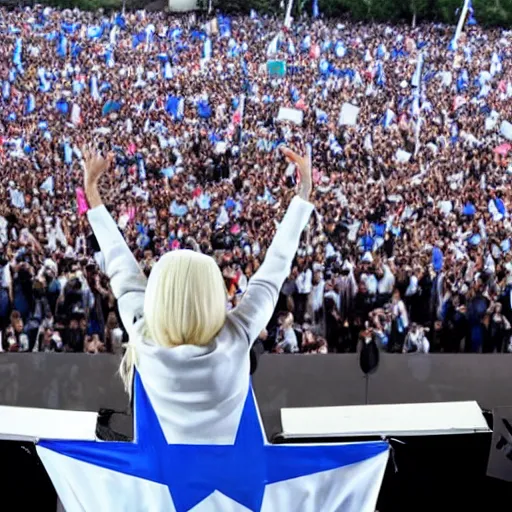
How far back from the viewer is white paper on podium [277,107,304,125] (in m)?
4.51

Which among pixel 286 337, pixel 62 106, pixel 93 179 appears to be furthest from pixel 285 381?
pixel 93 179

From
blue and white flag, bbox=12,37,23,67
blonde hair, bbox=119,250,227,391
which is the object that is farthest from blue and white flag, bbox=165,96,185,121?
blonde hair, bbox=119,250,227,391

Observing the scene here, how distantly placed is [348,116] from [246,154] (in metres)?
0.58

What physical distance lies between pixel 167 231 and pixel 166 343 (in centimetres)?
277

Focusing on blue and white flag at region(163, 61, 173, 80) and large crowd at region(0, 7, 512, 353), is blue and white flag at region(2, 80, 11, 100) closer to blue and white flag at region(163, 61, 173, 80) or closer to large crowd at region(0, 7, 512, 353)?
large crowd at region(0, 7, 512, 353)

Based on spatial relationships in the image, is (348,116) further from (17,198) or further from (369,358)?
(17,198)

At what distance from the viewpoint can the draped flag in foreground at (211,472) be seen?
6.25 feet

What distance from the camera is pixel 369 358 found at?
464 centimetres

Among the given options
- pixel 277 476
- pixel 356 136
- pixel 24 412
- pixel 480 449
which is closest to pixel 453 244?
pixel 356 136

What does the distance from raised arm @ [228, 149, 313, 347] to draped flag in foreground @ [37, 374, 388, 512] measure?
167 mm


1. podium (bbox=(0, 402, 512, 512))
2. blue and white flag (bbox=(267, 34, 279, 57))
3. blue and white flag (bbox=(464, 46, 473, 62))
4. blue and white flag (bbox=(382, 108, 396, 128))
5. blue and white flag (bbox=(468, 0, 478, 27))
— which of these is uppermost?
blue and white flag (bbox=(468, 0, 478, 27))

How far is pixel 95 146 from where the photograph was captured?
4.51m

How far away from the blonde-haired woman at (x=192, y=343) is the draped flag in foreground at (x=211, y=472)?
4cm

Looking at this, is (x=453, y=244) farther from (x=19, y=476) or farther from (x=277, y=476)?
(x=277, y=476)
